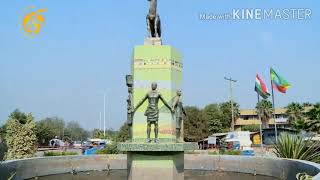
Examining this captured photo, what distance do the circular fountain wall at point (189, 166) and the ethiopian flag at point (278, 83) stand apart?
10.9 meters

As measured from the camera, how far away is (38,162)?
17922mm

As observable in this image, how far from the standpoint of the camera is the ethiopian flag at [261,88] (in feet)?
105

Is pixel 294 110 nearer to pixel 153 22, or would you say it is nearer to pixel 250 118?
pixel 250 118

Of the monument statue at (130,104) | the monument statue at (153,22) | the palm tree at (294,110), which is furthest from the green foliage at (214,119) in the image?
the monument statue at (130,104)

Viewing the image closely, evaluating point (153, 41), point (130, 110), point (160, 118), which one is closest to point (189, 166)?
point (160, 118)

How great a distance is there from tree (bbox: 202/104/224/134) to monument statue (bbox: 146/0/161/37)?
2326 inches

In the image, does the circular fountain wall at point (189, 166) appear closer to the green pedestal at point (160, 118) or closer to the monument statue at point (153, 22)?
the green pedestal at point (160, 118)

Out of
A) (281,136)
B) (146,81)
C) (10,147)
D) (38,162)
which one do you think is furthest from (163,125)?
(10,147)

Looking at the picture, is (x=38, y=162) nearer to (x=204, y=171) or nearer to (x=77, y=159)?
(x=77, y=159)

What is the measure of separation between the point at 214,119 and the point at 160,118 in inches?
2511

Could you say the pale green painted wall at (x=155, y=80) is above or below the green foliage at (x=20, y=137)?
above

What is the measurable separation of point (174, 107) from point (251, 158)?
699 cm

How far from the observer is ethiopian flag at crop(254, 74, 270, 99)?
3209 centimetres

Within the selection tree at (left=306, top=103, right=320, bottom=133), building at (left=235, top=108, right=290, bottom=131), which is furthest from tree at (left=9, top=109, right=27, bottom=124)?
building at (left=235, top=108, right=290, bottom=131)
